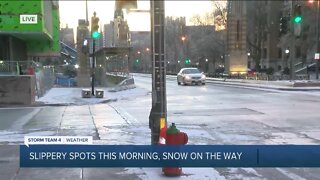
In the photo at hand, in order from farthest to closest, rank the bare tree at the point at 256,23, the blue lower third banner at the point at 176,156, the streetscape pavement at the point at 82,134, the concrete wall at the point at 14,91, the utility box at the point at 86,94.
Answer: the bare tree at the point at 256,23
the utility box at the point at 86,94
the concrete wall at the point at 14,91
the streetscape pavement at the point at 82,134
the blue lower third banner at the point at 176,156

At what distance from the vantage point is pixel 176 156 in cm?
643

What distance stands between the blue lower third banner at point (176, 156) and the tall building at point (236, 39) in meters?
51.0

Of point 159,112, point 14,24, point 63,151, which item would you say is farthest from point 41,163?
point 14,24

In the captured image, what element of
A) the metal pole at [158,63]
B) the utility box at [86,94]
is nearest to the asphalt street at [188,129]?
the metal pole at [158,63]

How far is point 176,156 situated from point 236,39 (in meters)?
52.8

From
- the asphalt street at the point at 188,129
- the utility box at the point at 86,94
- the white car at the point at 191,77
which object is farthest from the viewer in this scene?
the white car at the point at 191,77

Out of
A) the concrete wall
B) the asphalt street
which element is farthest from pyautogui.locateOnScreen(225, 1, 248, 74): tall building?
the asphalt street

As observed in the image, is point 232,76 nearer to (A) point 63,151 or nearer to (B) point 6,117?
(B) point 6,117

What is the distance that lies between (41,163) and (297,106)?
1463cm

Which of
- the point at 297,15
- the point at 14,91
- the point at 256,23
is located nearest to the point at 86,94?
the point at 14,91

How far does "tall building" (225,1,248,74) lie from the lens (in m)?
57.1

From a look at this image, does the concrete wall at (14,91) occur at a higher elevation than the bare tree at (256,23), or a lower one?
lower

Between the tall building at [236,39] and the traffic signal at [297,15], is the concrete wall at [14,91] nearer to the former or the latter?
the traffic signal at [297,15]

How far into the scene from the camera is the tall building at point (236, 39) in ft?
187
